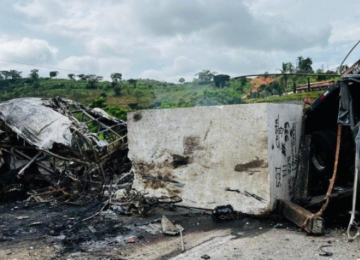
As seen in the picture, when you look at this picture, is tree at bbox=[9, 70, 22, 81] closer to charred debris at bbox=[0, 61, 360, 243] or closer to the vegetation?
the vegetation

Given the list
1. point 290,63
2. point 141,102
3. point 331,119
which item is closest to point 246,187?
point 331,119

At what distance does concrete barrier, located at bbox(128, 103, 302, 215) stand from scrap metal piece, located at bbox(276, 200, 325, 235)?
0.78 ft

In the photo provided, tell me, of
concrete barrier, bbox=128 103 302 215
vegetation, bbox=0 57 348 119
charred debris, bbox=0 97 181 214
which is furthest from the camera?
vegetation, bbox=0 57 348 119

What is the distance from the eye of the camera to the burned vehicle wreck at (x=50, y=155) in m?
8.35

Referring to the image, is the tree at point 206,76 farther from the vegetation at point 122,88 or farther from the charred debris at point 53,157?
the charred debris at point 53,157

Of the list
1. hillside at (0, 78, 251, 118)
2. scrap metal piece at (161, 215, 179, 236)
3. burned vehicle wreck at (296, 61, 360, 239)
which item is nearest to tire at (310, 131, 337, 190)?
burned vehicle wreck at (296, 61, 360, 239)

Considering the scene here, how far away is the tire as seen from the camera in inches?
239

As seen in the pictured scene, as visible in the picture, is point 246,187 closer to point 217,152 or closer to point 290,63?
point 217,152

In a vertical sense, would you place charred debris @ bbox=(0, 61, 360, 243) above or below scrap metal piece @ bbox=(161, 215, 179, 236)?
above

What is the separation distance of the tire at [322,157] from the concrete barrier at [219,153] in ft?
1.04

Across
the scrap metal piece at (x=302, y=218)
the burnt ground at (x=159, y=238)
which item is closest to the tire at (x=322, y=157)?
the burnt ground at (x=159, y=238)

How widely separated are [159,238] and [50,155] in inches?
181

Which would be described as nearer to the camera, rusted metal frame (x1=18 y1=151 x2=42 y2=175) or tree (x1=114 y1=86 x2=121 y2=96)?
rusted metal frame (x1=18 y1=151 x2=42 y2=175)

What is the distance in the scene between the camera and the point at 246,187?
18.9 ft
